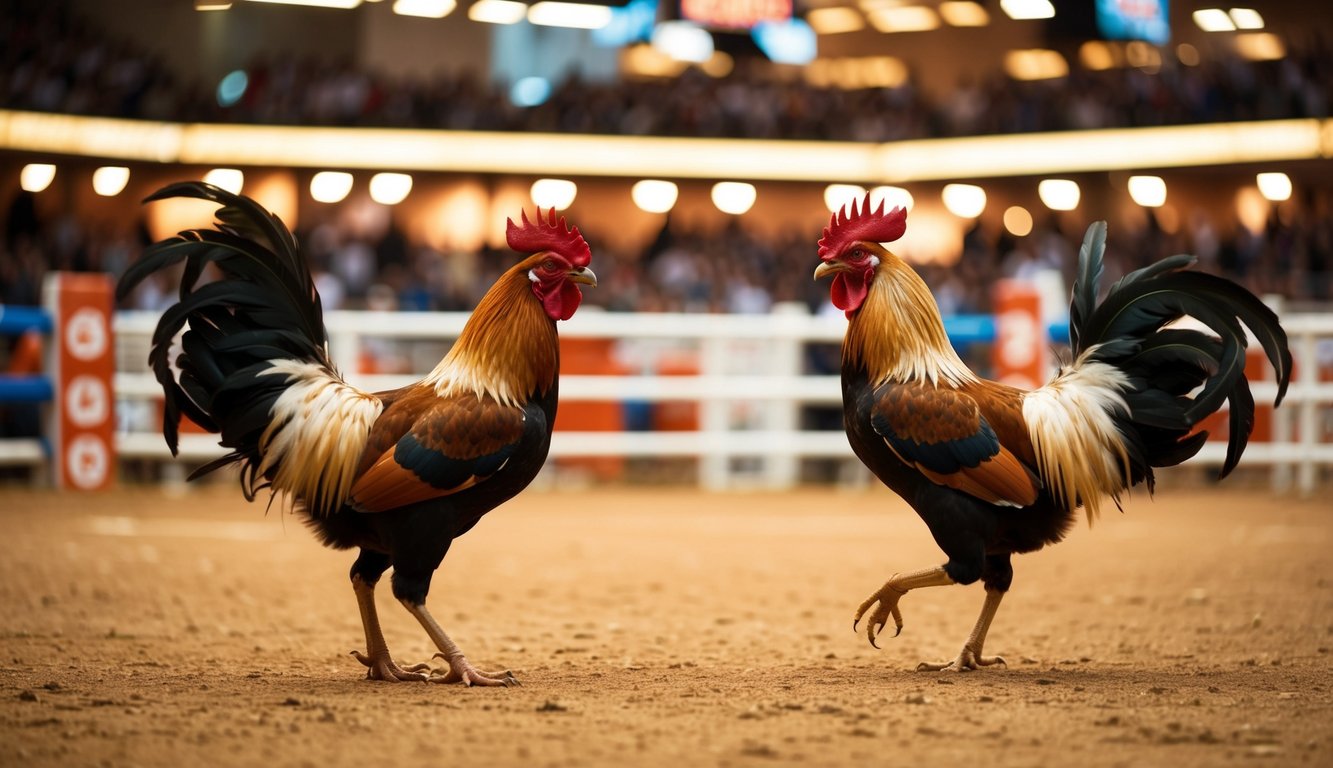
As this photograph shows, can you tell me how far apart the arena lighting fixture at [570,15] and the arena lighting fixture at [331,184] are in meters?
6.48

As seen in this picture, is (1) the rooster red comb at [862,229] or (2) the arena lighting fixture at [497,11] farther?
(2) the arena lighting fixture at [497,11]

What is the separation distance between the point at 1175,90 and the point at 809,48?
10.5 metres

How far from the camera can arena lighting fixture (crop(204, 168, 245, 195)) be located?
100 feet

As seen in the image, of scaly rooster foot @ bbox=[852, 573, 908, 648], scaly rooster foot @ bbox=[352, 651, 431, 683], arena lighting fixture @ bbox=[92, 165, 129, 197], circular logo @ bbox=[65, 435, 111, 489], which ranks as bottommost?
circular logo @ bbox=[65, 435, 111, 489]

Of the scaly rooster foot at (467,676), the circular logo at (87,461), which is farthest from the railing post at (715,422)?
the scaly rooster foot at (467,676)

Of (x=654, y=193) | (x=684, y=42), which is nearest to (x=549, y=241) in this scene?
(x=654, y=193)

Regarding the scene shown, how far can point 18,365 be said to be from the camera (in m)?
13.9

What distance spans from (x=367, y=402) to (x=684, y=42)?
33.3 m

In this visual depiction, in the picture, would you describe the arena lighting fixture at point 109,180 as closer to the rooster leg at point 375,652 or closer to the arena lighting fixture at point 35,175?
the arena lighting fixture at point 35,175

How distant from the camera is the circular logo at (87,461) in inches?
511

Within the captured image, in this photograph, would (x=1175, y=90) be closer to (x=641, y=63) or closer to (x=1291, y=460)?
(x=641, y=63)

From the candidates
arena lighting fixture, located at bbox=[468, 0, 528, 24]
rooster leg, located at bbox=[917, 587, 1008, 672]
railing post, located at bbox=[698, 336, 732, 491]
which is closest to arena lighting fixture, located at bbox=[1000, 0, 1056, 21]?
arena lighting fixture, located at bbox=[468, 0, 528, 24]

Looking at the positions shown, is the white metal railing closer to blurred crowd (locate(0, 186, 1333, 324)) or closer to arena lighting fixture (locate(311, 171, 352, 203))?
blurred crowd (locate(0, 186, 1333, 324))

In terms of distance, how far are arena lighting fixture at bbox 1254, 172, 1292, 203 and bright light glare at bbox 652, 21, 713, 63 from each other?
13.5 m
